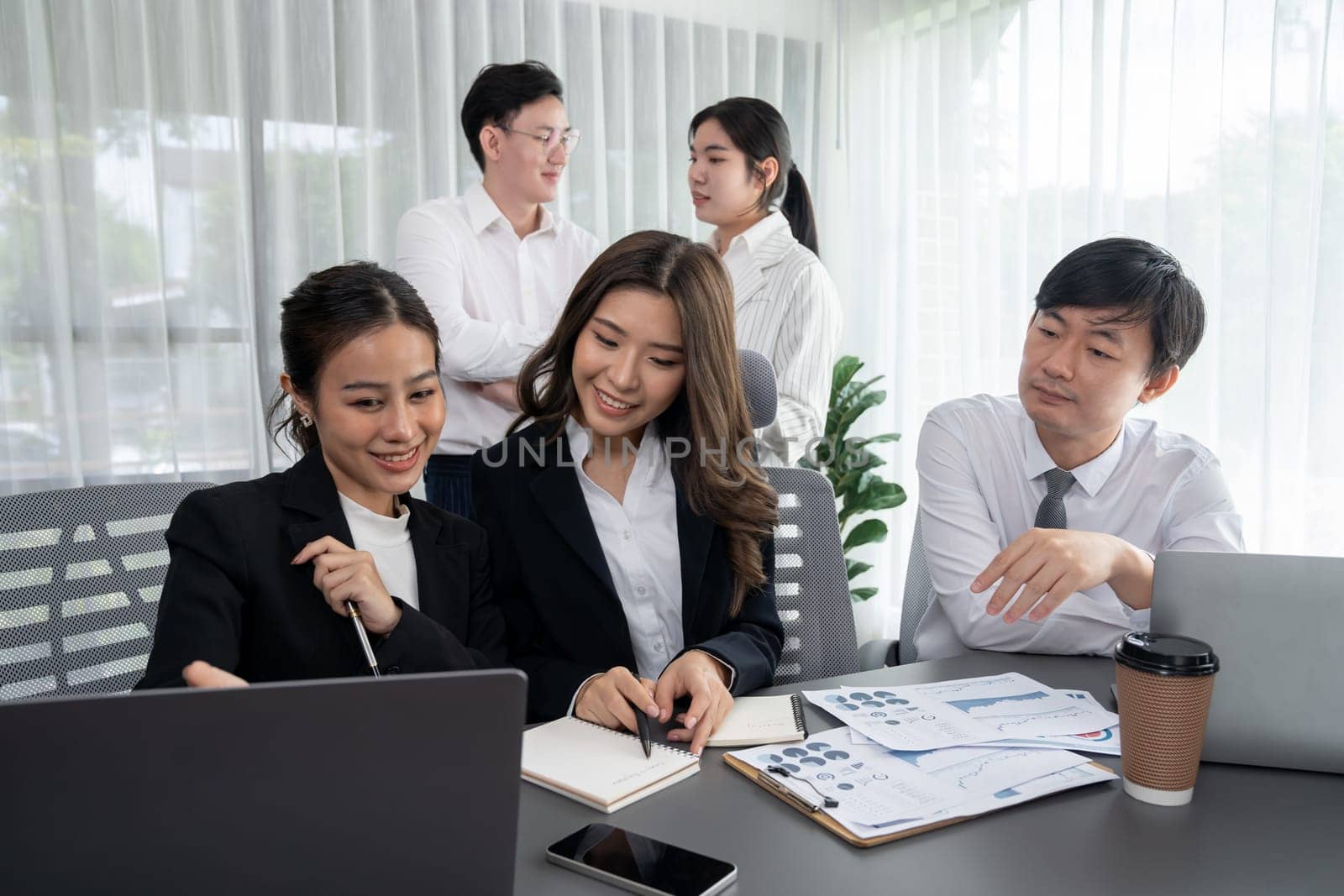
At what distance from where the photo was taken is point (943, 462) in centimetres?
178

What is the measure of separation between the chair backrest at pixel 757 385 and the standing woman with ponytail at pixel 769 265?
2.32 ft

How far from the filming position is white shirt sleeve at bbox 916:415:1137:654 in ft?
4.90

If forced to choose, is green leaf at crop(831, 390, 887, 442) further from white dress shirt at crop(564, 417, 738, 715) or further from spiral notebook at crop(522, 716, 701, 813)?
spiral notebook at crop(522, 716, 701, 813)

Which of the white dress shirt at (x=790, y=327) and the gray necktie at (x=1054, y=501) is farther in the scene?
the white dress shirt at (x=790, y=327)

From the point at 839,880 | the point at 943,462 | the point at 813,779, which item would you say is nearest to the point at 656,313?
the point at 943,462

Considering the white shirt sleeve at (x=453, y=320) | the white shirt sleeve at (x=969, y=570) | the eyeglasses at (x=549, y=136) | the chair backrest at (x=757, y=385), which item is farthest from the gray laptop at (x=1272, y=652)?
the eyeglasses at (x=549, y=136)

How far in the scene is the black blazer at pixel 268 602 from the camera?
1196 millimetres

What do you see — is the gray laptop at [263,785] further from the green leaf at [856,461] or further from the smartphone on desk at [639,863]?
the green leaf at [856,461]

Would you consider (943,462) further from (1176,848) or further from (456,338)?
(456,338)

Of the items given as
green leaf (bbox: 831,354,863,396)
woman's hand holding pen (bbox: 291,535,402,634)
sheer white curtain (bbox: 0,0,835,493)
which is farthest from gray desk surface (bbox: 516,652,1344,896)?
green leaf (bbox: 831,354,863,396)

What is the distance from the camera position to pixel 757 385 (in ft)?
5.58

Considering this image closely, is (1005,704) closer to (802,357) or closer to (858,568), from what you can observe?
(802,357)

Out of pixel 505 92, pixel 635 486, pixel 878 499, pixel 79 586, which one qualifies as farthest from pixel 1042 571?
pixel 878 499

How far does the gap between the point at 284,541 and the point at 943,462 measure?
111 centimetres
